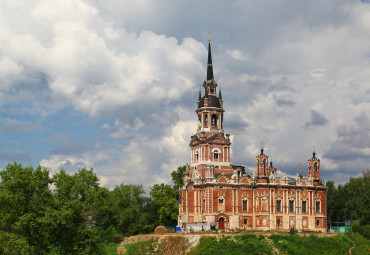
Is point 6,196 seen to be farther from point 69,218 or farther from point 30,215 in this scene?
point 69,218

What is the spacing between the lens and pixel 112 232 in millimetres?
80312

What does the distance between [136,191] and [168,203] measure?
25.7ft

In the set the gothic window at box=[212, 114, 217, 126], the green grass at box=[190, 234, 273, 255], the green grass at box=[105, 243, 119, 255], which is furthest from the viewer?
the gothic window at box=[212, 114, 217, 126]

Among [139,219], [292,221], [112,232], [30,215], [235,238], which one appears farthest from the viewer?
[139,219]

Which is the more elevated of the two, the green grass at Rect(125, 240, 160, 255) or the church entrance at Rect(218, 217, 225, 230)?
the church entrance at Rect(218, 217, 225, 230)

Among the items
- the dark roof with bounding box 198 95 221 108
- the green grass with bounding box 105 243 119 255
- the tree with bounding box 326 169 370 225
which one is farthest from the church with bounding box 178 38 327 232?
the tree with bounding box 326 169 370 225

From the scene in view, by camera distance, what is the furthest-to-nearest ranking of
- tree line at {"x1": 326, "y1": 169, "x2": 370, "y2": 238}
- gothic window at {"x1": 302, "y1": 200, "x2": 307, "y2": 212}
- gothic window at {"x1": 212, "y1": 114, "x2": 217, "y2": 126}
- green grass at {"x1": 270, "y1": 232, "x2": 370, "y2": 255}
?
tree line at {"x1": 326, "y1": 169, "x2": 370, "y2": 238}, gothic window at {"x1": 212, "y1": 114, "x2": 217, "y2": 126}, gothic window at {"x1": 302, "y1": 200, "x2": 307, "y2": 212}, green grass at {"x1": 270, "y1": 232, "x2": 370, "y2": 255}

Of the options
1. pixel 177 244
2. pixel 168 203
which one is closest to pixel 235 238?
pixel 177 244

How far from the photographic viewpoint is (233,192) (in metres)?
70.8

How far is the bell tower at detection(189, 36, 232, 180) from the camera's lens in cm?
7425

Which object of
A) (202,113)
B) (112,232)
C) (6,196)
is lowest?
(112,232)

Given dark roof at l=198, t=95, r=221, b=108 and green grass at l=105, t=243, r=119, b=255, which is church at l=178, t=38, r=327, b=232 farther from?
green grass at l=105, t=243, r=119, b=255

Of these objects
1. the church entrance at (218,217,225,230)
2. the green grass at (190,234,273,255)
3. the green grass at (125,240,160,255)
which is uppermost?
the church entrance at (218,217,225,230)

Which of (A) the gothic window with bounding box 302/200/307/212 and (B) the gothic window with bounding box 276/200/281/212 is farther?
(A) the gothic window with bounding box 302/200/307/212
